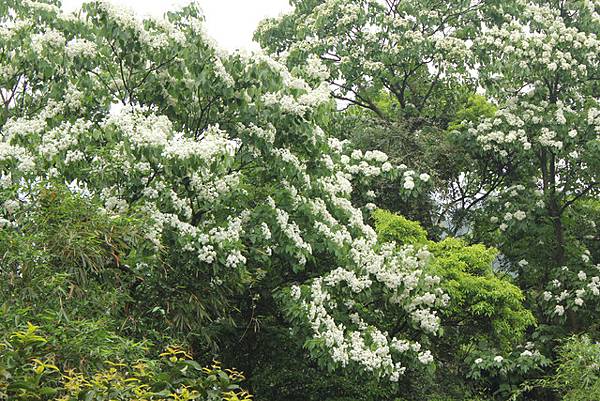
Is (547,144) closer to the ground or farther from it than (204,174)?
farther from it

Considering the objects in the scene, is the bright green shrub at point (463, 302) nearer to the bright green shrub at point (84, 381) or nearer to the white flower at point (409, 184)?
the white flower at point (409, 184)

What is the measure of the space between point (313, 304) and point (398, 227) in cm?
267

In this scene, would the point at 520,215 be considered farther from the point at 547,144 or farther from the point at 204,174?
the point at 204,174

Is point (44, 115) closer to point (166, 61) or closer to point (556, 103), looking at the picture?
point (166, 61)

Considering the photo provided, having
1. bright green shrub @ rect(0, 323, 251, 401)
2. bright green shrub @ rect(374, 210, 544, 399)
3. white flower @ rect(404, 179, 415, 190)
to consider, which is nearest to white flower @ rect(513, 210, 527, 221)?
bright green shrub @ rect(374, 210, 544, 399)

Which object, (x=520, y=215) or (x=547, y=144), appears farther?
(x=520, y=215)

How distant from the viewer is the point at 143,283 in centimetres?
718

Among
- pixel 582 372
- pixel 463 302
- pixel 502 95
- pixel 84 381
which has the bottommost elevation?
pixel 84 381

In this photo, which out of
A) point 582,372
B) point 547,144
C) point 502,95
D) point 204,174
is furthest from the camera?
point 502,95

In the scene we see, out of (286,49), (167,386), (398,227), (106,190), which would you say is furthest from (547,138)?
(167,386)

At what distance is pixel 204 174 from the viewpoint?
7.72 meters

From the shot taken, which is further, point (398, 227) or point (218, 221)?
point (398, 227)

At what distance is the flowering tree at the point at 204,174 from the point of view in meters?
7.35

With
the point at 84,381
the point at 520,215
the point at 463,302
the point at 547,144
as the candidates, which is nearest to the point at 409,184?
the point at 520,215
